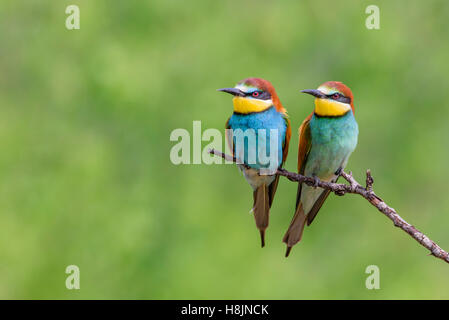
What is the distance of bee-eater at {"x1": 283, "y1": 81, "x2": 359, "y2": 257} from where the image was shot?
2.38 m

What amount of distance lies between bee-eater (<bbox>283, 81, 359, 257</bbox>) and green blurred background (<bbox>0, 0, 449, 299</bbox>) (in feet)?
12.3

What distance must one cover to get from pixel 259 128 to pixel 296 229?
45cm

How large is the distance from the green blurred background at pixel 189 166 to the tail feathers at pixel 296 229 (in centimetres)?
407

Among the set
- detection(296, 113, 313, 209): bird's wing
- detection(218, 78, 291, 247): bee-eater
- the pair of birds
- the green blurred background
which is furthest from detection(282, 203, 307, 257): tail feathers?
the green blurred background

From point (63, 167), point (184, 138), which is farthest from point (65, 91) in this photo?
point (184, 138)

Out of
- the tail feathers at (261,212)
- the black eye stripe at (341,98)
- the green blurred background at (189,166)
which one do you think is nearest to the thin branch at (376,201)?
the tail feathers at (261,212)

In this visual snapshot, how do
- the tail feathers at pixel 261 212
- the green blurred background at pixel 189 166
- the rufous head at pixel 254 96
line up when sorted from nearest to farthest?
the tail feathers at pixel 261 212 → the rufous head at pixel 254 96 → the green blurred background at pixel 189 166

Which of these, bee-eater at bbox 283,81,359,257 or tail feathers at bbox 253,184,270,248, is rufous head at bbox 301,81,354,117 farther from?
tail feathers at bbox 253,184,270,248

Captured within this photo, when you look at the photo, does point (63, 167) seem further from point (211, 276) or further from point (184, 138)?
point (184, 138)

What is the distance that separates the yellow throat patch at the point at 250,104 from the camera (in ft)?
7.87

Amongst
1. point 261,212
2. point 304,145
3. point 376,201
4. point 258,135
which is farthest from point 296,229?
point 304,145

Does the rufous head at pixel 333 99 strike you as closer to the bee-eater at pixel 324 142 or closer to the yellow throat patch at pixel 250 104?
the bee-eater at pixel 324 142

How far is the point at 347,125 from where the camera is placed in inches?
102

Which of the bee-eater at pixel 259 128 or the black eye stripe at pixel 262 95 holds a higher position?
the black eye stripe at pixel 262 95
